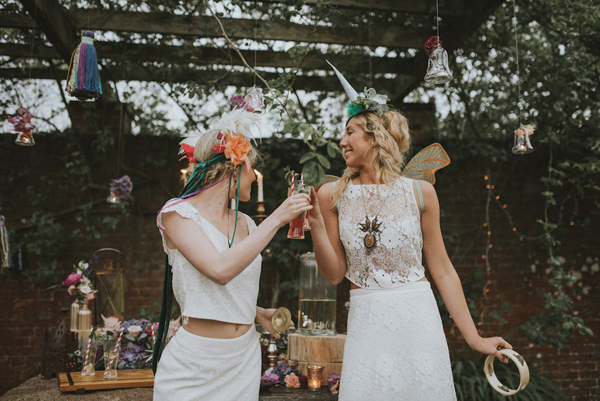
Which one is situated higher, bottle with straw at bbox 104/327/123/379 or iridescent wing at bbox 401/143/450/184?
iridescent wing at bbox 401/143/450/184

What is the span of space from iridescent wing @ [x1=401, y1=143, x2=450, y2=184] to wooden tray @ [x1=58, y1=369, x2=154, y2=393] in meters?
2.04

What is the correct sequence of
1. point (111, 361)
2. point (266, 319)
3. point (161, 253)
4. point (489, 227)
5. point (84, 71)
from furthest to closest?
point (489, 227) < point (161, 253) < point (111, 361) < point (84, 71) < point (266, 319)

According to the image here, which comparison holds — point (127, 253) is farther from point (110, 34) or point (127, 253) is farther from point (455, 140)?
point (455, 140)

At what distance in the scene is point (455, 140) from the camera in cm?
546

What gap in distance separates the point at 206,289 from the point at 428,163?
1.21m

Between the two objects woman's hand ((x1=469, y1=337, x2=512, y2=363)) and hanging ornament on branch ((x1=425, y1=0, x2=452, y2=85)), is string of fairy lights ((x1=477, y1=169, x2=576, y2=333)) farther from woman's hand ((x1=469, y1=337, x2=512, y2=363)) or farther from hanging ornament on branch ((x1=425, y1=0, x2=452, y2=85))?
woman's hand ((x1=469, y1=337, x2=512, y2=363))

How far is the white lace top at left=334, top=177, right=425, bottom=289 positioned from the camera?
1.97 metres

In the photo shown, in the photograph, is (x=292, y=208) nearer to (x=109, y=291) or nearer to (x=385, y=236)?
(x=385, y=236)

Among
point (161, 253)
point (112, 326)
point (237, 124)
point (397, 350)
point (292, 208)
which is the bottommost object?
point (112, 326)

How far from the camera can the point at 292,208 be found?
1.85 m

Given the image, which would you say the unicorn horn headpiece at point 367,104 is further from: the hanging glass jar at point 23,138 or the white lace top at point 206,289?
the hanging glass jar at point 23,138

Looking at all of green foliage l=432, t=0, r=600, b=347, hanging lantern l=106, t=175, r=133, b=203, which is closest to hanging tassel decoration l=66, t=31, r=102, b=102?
hanging lantern l=106, t=175, r=133, b=203

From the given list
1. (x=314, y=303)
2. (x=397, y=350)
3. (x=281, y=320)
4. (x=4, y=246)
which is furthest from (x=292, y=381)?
(x=4, y=246)

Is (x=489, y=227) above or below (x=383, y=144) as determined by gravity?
below
